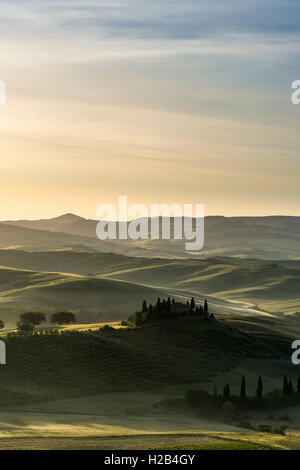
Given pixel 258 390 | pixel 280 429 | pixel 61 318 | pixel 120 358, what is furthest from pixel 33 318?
pixel 280 429

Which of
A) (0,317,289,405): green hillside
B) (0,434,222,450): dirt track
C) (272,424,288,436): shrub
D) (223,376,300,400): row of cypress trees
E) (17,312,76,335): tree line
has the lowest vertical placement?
(272,424,288,436): shrub

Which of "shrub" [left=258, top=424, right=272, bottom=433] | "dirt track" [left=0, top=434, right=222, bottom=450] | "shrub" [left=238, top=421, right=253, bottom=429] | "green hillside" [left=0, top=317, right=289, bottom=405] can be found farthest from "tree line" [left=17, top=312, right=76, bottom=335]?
"dirt track" [left=0, top=434, right=222, bottom=450]

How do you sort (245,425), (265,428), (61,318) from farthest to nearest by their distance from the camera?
(61,318) < (245,425) < (265,428)

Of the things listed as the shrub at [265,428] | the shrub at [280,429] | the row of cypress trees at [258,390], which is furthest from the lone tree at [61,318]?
the shrub at [280,429]

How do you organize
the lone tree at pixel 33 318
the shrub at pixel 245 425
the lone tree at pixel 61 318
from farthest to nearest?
the lone tree at pixel 61 318
the lone tree at pixel 33 318
the shrub at pixel 245 425

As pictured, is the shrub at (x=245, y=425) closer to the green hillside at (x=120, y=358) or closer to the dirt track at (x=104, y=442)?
the dirt track at (x=104, y=442)

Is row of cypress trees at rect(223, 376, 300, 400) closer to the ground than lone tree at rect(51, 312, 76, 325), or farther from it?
closer to the ground

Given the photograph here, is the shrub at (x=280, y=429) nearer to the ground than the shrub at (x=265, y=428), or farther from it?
nearer to the ground

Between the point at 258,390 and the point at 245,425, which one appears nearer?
the point at 245,425

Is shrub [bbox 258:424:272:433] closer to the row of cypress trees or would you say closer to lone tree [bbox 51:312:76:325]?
the row of cypress trees

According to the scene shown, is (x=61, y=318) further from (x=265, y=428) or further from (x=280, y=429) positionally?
(x=280, y=429)

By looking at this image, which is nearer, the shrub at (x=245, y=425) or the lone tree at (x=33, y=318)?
the shrub at (x=245, y=425)
